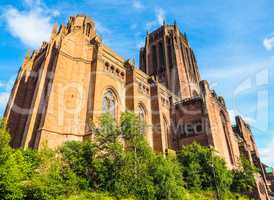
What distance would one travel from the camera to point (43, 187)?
12.8 metres

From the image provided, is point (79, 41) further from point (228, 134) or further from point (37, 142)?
point (228, 134)

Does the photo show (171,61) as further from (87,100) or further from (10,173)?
(10,173)

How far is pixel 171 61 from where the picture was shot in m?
49.3

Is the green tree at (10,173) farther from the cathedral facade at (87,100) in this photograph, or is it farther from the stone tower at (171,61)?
the stone tower at (171,61)

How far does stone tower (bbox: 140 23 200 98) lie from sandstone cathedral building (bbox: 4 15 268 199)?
332 inches

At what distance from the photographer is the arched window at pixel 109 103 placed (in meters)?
25.3

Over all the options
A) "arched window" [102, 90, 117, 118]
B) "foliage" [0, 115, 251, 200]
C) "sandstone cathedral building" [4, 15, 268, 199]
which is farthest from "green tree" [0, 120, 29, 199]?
"arched window" [102, 90, 117, 118]

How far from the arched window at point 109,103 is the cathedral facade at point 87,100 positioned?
0.11m

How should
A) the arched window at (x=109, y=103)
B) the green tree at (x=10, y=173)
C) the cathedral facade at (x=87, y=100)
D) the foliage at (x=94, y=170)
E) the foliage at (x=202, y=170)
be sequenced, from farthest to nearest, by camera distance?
the arched window at (x=109, y=103) < the foliage at (x=202, y=170) < the cathedral facade at (x=87, y=100) < the foliage at (x=94, y=170) < the green tree at (x=10, y=173)

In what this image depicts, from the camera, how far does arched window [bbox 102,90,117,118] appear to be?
2531 centimetres

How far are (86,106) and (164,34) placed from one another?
36.8 metres

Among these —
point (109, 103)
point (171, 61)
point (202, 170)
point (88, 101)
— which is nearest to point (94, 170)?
point (88, 101)

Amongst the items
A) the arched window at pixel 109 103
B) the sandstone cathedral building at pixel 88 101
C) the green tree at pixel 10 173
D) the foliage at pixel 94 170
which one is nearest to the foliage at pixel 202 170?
the sandstone cathedral building at pixel 88 101

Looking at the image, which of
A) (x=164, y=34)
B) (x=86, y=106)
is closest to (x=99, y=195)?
(x=86, y=106)
